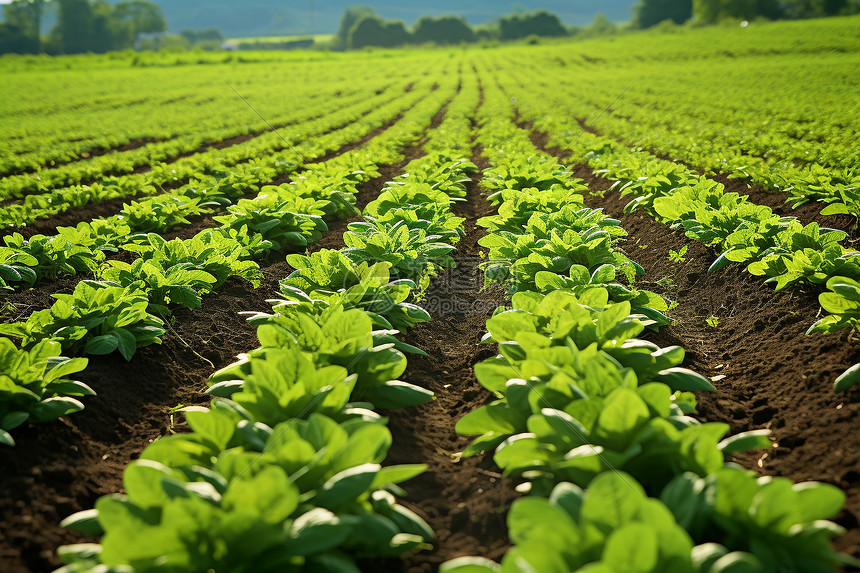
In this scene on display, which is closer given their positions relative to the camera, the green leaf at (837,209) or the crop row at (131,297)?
the crop row at (131,297)

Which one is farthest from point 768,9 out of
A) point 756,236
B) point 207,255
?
point 207,255

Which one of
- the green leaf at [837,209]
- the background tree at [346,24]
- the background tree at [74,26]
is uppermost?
the background tree at [346,24]

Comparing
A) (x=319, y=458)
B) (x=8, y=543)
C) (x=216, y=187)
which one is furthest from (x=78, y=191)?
(x=319, y=458)

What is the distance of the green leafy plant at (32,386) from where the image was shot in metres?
2.72

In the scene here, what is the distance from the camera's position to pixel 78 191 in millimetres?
9008

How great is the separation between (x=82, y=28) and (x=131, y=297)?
376 ft

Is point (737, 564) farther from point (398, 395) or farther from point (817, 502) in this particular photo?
point (398, 395)

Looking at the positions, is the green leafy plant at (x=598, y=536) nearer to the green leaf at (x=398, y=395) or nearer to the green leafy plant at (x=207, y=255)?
the green leaf at (x=398, y=395)

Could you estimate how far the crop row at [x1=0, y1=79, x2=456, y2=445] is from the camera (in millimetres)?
2863

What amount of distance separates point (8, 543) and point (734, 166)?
9.63 meters

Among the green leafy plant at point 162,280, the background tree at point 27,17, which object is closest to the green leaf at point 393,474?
the green leafy plant at point 162,280

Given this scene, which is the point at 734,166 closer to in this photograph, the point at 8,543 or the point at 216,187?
the point at 216,187

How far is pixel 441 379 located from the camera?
3.80 m

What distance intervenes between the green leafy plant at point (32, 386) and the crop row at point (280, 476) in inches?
29.3
